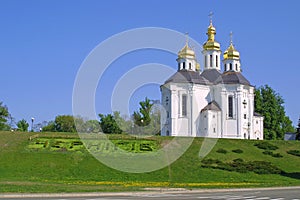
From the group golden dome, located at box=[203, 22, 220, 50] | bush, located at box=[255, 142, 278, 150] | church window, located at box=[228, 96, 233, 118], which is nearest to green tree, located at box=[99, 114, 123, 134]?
golden dome, located at box=[203, 22, 220, 50]

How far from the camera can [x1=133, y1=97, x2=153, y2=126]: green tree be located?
56912mm

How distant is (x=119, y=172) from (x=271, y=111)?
178 ft

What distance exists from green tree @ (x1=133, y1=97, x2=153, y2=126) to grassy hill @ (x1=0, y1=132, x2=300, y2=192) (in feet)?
40.2

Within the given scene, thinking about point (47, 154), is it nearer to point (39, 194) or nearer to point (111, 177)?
point (111, 177)

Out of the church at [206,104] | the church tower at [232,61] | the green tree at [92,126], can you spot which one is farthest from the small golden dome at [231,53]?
the green tree at [92,126]

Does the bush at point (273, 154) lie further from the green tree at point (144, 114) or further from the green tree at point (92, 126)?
the green tree at point (92, 126)

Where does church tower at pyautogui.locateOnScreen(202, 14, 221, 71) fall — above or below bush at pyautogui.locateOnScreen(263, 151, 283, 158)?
above

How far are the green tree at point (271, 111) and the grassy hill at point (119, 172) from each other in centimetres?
3376

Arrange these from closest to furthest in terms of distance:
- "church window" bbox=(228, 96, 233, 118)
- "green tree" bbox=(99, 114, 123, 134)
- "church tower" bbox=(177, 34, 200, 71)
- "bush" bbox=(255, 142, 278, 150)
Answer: "bush" bbox=(255, 142, 278, 150)
"church window" bbox=(228, 96, 233, 118)
"church tower" bbox=(177, 34, 200, 71)
"green tree" bbox=(99, 114, 123, 134)

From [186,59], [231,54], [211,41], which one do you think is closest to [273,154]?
[186,59]

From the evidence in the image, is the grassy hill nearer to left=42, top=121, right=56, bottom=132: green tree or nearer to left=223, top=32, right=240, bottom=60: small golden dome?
left=223, top=32, right=240, bottom=60: small golden dome

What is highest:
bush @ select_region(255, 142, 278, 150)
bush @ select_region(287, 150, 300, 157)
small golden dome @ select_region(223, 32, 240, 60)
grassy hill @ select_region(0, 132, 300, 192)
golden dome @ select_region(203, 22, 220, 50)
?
golden dome @ select_region(203, 22, 220, 50)

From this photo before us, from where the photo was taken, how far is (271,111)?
264 ft

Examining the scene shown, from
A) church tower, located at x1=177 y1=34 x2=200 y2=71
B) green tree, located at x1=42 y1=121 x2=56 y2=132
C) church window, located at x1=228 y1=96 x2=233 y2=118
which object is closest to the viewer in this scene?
church window, located at x1=228 y1=96 x2=233 y2=118
